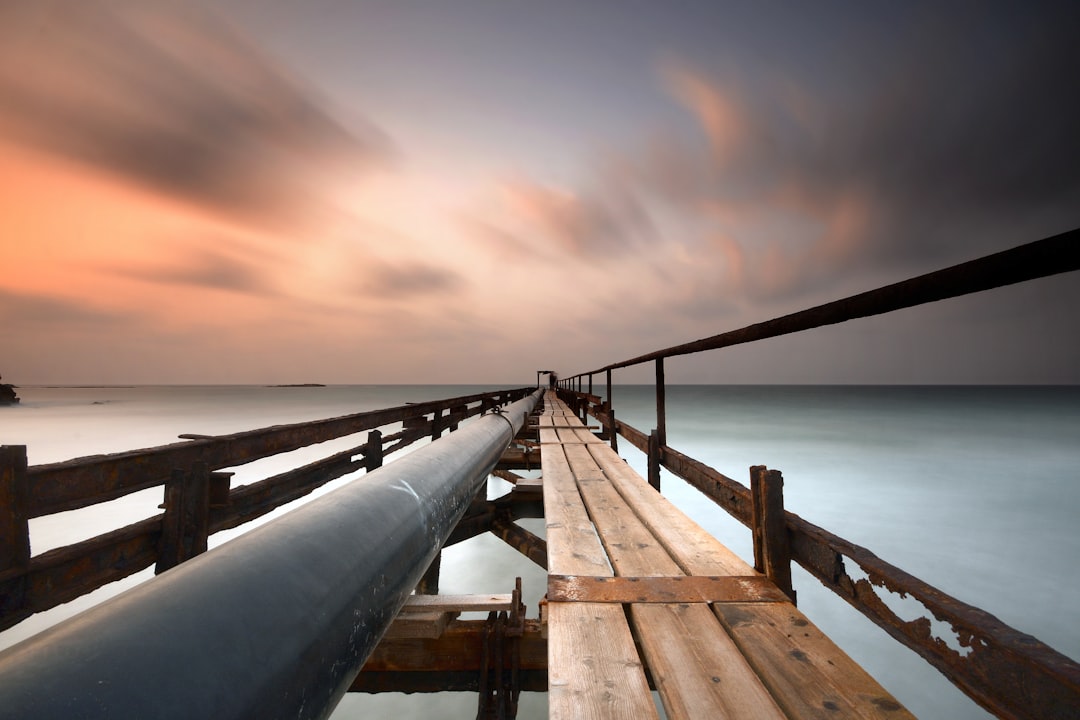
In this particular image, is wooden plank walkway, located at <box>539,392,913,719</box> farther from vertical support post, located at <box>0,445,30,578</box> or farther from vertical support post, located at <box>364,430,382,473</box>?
vertical support post, located at <box>364,430,382,473</box>

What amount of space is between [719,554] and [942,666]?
46.1 inches

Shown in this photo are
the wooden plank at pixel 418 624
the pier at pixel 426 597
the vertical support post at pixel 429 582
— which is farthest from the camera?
the vertical support post at pixel 429 582

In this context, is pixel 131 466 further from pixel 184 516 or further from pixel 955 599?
pixel 955 599

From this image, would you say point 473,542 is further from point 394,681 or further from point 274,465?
point 274,465

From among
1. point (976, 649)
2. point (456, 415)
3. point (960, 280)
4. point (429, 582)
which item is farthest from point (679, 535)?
point (456, 415)

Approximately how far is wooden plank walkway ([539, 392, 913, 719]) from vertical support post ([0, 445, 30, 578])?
192cm

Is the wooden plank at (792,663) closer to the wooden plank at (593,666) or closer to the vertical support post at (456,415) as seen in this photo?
the wooden plank at (593,666)

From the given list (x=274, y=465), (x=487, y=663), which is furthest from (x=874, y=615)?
(x=274, y=465)

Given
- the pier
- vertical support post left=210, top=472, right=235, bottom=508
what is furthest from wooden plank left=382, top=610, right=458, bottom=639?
vertical support post left=210, top=472, right=235, bottom=508

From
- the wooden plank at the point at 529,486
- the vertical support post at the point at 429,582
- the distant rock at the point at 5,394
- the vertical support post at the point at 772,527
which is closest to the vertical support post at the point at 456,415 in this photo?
the wooden plank at the point at 529,486

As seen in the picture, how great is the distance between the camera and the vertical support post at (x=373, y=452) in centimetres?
418

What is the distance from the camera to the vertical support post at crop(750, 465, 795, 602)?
6.21 feet

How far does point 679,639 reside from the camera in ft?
5.24

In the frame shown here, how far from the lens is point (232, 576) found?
35.7 inches
